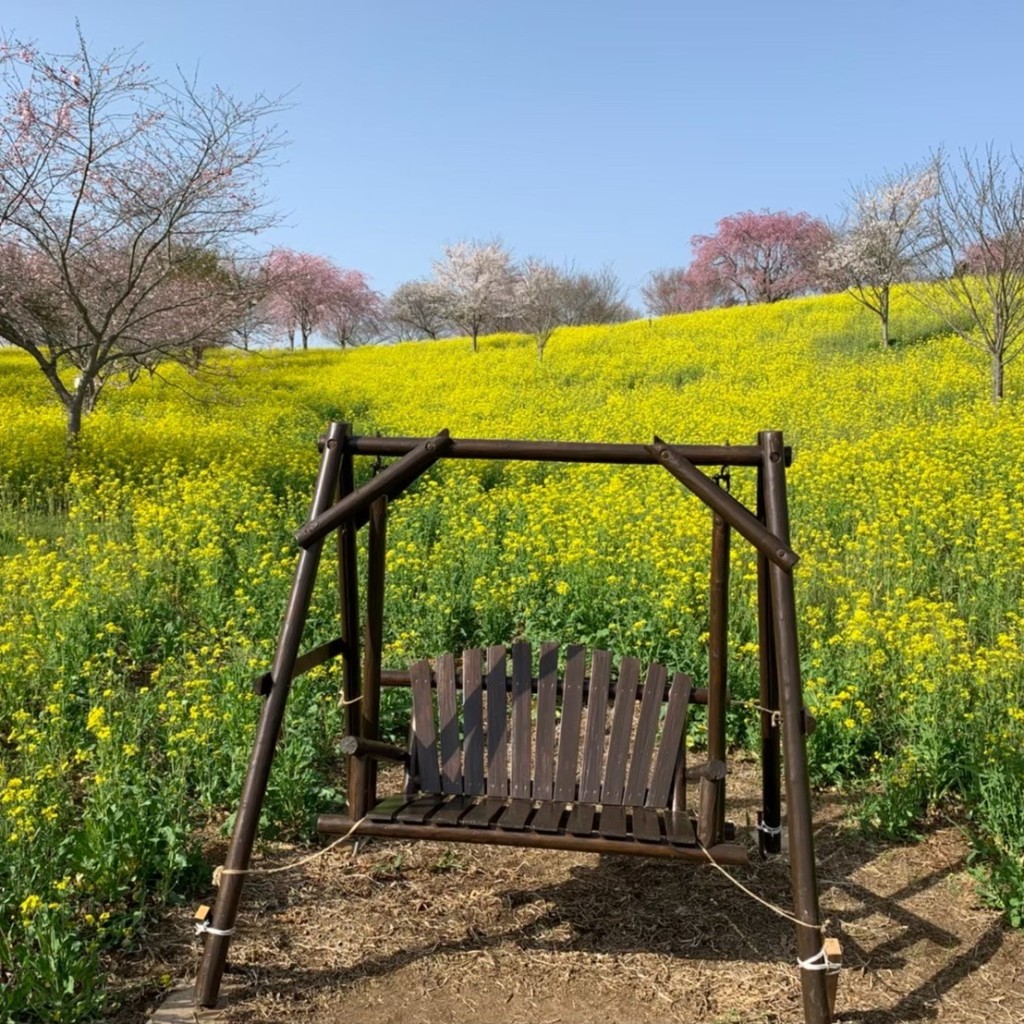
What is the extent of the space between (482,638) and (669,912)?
2.62 meters

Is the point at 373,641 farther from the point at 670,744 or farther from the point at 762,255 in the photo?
the point at 762,255

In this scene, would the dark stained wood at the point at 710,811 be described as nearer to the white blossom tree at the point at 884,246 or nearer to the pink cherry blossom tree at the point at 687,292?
the white blossom tree at the point at 884,246

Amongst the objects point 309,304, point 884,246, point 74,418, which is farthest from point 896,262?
point 309,304

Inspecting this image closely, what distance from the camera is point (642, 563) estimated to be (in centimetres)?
645

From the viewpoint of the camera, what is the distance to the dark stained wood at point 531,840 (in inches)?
105

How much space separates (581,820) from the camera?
2857 mm

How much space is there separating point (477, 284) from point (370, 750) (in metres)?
42.5

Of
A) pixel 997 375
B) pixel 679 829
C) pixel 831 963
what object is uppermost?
pixel 997 375

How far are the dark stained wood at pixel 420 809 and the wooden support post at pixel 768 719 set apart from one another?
1217mm

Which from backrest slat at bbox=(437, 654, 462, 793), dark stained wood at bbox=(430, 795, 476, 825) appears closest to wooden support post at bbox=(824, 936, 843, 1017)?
dark stained wood at bbox=(430, 795, 476, 825)

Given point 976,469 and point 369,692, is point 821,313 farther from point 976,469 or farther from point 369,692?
point 369,692

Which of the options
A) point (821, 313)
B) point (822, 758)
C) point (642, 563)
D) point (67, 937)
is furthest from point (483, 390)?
point (67, 937)

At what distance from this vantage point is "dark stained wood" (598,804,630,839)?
272 centimetres

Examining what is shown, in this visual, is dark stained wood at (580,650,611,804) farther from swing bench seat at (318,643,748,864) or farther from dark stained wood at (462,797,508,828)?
dark stained wood at (462,797,508,828)
